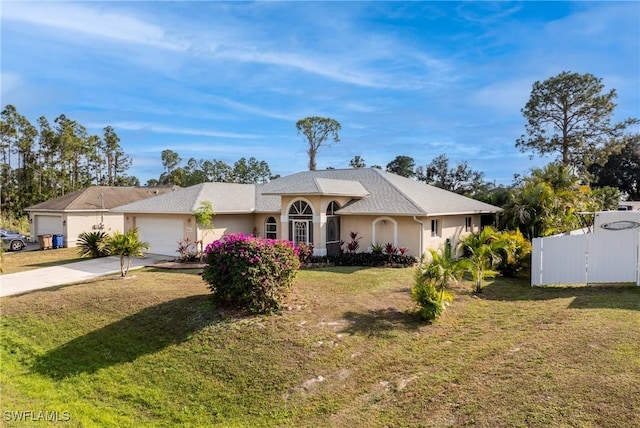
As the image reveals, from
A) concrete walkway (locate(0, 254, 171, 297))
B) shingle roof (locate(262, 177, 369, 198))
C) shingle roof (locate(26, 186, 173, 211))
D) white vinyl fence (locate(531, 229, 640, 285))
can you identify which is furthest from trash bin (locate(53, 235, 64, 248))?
white vinyl fence (locate(531, 229, 640, 285))

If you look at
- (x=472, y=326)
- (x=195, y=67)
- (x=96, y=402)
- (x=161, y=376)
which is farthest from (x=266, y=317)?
(x=195, y=67)

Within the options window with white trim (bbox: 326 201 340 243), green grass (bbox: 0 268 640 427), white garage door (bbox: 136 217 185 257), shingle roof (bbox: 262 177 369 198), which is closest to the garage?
white garage door (bbox: 136 217 185 257)

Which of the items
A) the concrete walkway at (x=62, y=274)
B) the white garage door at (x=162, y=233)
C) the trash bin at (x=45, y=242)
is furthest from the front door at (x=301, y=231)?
the trash bin at (x=45, y=242)

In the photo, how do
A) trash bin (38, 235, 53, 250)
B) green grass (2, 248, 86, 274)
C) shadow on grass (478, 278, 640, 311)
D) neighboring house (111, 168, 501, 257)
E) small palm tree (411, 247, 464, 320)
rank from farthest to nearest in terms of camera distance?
1. trash bin (38, 235, 53, 250)
2. green grass (2, 248, 86, 274)
3. neighboring house (111, 168, 501, 257)
4. shadow on grass (478, 278, 640, 311)
5. small palm tree (411, 247, 464, 320)

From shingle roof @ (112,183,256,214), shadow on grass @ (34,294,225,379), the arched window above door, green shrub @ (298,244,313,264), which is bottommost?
shadow on grass @ (34,294,225,379)

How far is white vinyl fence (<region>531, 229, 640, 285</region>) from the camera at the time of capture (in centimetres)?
1422

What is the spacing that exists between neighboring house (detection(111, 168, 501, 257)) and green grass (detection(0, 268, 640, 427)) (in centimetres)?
700

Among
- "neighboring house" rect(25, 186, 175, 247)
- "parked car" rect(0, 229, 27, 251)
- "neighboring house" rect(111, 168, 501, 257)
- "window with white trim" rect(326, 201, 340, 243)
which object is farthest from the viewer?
"neighboring house" rect(25, 186, 175, 247)

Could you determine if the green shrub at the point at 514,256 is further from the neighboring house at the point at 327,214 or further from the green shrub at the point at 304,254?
the green shrub at the point at 304,254

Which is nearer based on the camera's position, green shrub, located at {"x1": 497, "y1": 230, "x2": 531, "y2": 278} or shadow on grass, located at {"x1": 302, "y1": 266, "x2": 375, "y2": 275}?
green shrub, located at {"x1": 497, "y1": 230, "x2": 531, "y2": 278}

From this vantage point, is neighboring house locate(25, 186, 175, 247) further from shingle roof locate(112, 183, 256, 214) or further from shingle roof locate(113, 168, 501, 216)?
shingle roof locate(113, 168, 501, 216)

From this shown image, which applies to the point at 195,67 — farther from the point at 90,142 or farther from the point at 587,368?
the point at 90,142

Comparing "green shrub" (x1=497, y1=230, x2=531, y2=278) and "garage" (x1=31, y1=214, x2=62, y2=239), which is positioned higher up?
"garage" (x1=31, y1=214, x2=62, y2=239)

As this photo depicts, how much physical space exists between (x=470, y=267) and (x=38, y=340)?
12.9 meters
